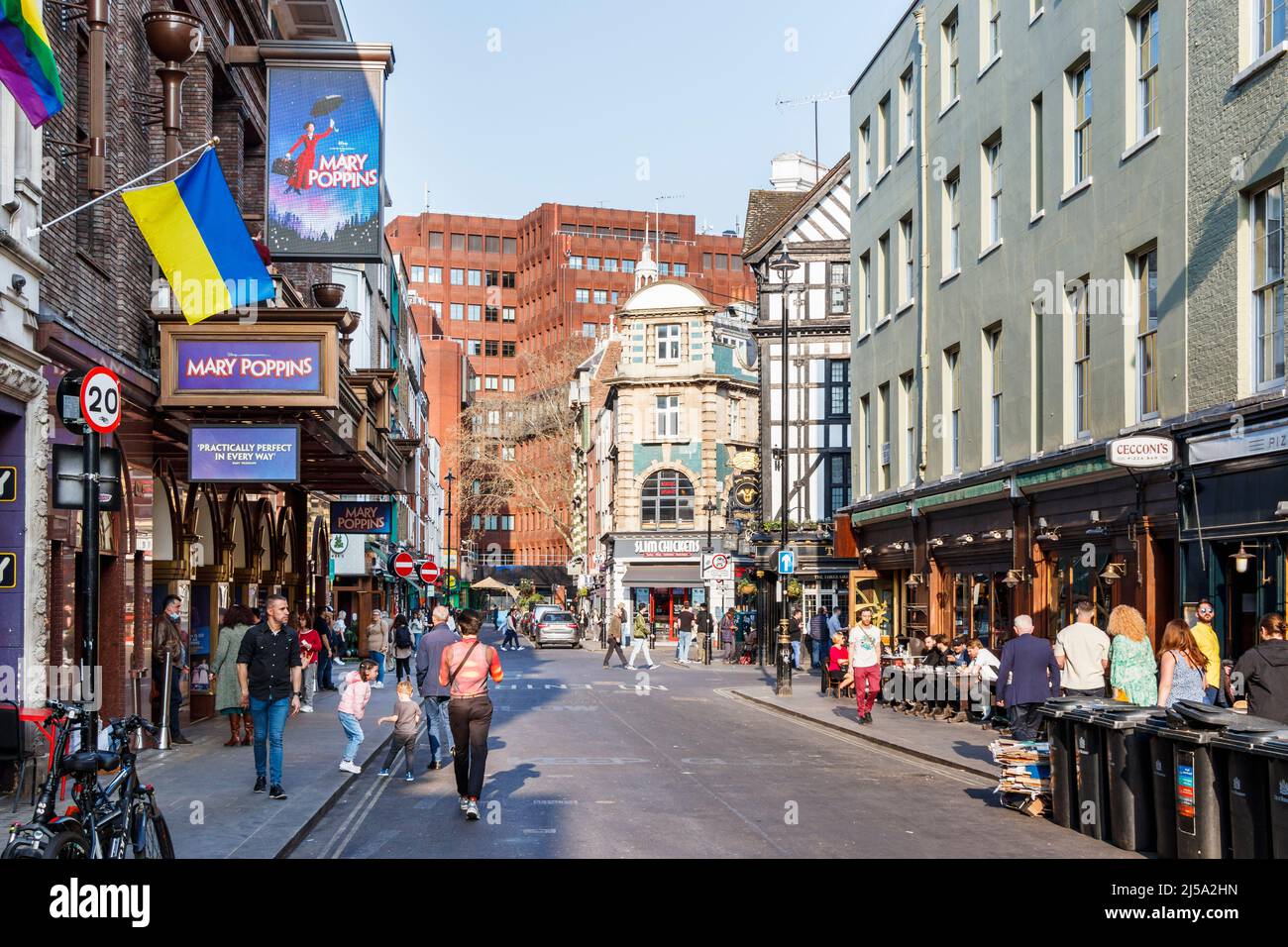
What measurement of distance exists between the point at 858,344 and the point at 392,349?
3173 cm

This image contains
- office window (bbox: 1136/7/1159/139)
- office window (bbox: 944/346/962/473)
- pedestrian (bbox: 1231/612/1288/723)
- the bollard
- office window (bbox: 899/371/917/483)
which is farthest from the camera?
office window (bbox: 899/371/917/483)

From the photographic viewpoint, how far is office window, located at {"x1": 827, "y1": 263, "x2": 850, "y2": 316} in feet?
166

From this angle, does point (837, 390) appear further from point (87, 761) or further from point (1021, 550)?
point (87, 761)

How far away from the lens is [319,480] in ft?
101

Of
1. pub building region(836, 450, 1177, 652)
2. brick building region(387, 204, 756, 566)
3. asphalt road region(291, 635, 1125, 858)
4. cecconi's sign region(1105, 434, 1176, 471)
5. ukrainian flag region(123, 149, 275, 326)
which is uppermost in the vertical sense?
brick building region(387, 204, 756, 566)

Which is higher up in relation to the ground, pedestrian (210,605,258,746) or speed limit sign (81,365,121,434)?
speed limit sign (81,365,121,434)

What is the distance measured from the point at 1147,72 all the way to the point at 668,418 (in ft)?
159

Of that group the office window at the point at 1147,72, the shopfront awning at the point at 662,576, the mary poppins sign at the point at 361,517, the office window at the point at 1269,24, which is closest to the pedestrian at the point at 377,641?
the mary poppins sign at the point at 361,517

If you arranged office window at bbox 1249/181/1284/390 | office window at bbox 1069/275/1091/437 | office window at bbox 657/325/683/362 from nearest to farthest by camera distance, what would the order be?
office window at bbox 1249/181/1284/390 → office window at bbox 1069/275/1091/437 → office window at bbox 657/325/683/362

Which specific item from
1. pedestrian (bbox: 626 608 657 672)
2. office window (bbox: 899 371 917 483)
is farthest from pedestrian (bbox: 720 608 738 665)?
office window (bbox: 899 371 917 483)

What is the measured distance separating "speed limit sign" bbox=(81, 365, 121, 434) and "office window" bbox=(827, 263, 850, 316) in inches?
1639

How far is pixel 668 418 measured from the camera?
67625 mm

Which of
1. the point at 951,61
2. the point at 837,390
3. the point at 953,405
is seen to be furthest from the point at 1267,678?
the point at 837,390

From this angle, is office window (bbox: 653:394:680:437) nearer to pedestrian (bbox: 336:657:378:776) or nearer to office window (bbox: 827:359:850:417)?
office window (bbox: 827:359:850:417)
